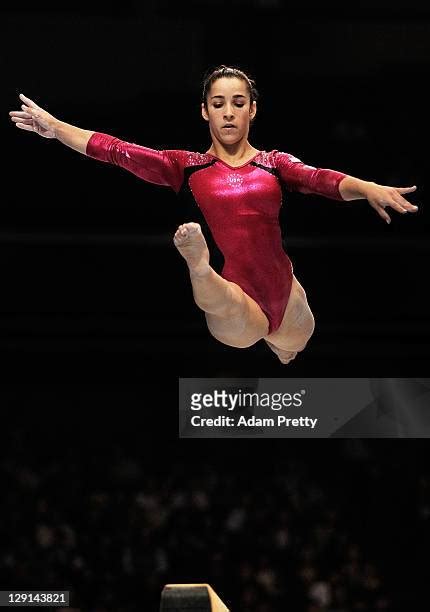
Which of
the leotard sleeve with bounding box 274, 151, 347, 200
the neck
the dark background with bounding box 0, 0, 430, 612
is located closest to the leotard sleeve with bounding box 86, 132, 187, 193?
the neck

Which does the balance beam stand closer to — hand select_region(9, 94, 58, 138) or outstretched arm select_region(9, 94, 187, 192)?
outstretched arm select_region(9, 94, 187, 192)

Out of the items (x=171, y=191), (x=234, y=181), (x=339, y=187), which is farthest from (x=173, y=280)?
(x=339, y=187)

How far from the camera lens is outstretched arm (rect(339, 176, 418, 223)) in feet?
14.6

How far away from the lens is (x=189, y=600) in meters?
4.19

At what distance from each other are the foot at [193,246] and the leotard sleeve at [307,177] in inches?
Answer: 25.9

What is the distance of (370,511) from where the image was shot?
9320 mm

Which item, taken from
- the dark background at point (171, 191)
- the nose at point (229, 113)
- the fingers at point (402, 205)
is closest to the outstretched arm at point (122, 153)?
the nose at point (229, 113)

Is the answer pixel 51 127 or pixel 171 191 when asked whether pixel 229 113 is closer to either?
pixel 51 127

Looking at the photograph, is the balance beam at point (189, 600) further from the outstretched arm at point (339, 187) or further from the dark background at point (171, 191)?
the dark background at point (171, 191)

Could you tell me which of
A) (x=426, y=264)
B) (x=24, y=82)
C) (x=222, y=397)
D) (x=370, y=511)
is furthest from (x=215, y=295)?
(x=370, y=511)

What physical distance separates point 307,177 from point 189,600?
6.56 feet

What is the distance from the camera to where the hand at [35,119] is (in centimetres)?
535

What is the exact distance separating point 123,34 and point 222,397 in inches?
109

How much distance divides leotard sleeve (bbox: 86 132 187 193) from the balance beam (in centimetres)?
202
